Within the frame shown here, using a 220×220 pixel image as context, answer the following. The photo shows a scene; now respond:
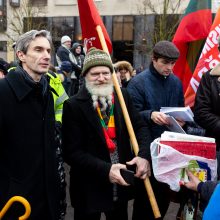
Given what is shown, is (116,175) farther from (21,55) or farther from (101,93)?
(21,55)

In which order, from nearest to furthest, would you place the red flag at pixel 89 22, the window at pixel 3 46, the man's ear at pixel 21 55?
the man's ear at pixel 21 55
the red flag at pixel 89 22
the window at pixel 3 46

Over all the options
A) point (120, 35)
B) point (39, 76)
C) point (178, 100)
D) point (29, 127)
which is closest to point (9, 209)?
point (29, 127)

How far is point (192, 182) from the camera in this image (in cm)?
240

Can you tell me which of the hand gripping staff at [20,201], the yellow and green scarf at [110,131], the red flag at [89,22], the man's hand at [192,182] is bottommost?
the hand gripping staff at [20,201]

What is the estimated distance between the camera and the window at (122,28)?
25.5m

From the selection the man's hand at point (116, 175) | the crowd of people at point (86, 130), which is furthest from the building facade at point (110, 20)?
the man's hand at point (116, 175)

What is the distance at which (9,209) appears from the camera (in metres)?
2.43

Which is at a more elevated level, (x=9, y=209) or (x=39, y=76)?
(x=39, y=76)

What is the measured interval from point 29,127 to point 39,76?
37cm

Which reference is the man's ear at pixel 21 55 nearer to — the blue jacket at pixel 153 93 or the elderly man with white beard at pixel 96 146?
the elderly man with white beard at pixel 96 146

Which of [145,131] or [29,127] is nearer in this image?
[29,127]

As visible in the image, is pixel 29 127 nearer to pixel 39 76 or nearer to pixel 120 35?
pixel 39 76

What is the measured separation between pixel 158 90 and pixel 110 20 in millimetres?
23406

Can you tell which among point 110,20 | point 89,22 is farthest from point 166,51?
point 110,20
